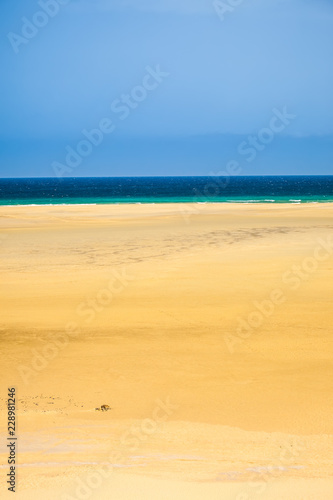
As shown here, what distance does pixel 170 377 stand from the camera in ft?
Result: 23.0

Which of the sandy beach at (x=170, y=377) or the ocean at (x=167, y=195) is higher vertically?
the sandy beach at (x=170, y=377)

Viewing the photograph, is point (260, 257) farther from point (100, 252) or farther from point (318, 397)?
point (318, 397)

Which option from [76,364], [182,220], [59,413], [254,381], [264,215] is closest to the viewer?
[59,413]

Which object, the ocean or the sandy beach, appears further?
the ocean

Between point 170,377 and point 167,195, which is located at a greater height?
point 170,377

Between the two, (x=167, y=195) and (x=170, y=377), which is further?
(x=167, y=195)

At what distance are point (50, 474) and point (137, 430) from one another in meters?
→ 1.16

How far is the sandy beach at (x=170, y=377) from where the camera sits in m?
4.64

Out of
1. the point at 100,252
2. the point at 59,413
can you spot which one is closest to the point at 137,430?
the point at 59,413

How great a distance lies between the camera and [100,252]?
17.1 metres

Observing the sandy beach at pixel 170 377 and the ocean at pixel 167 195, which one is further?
the ocean at pixel 167 195

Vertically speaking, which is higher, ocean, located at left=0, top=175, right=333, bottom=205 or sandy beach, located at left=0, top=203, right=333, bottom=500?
sandy beach, located at left=0, top=203, right=333, bottom=500

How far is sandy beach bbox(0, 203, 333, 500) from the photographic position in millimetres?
4641

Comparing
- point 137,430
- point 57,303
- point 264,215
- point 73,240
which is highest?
point 137,430
